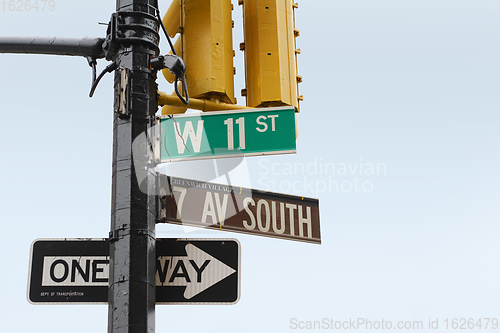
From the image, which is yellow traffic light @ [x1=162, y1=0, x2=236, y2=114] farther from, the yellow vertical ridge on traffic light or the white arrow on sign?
the white arrow on sign

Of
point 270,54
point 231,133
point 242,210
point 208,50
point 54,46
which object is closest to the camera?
point 54,46

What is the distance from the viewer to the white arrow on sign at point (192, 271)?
406 centimetres

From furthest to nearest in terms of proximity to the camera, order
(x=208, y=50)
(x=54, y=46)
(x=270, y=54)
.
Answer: (x=270, y=54)
(x=208, y=50)
(x=54, y=46)

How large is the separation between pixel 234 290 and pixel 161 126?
45.3 inches

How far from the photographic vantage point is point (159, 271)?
160 inches

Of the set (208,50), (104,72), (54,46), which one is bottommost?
(104,72)

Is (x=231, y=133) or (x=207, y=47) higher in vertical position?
(x=207, y=47)

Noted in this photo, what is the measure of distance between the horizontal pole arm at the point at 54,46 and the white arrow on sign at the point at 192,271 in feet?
4.54

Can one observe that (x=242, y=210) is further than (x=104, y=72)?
Yes

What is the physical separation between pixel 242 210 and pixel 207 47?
1.74 meters

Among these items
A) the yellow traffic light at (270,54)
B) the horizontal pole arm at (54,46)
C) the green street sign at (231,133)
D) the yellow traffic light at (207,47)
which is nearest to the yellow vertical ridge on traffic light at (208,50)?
the yellow traffic light at (207,47)

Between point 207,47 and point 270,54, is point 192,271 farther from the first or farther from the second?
point 270,54

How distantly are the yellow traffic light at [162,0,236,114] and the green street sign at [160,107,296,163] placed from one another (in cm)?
121

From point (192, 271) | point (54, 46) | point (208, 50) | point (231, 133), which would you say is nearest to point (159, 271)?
point (192, 271)
